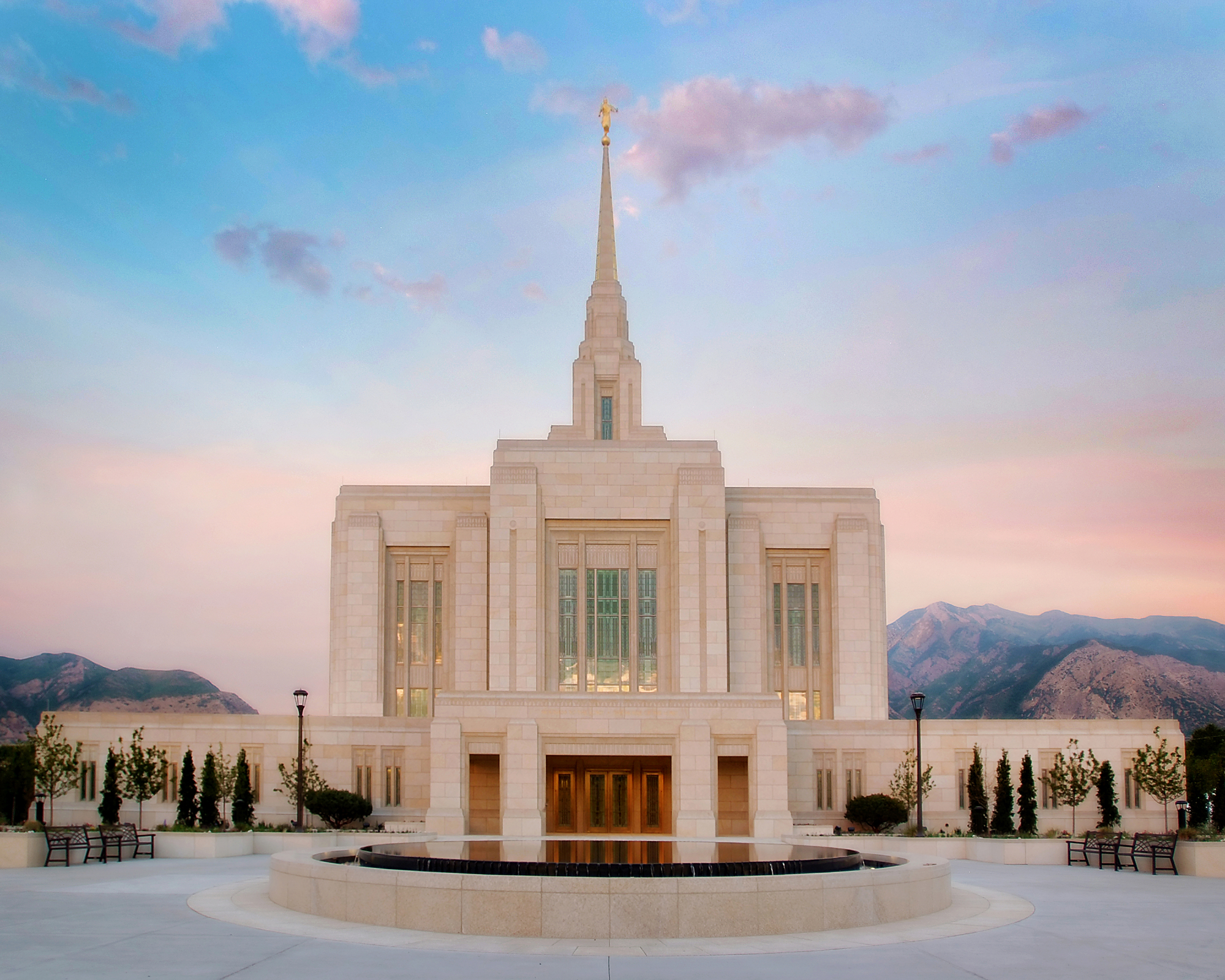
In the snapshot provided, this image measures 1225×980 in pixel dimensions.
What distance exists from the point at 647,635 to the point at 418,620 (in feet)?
31.3

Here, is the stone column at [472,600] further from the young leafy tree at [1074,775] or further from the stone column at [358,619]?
the young leafy tree at [1074,775]

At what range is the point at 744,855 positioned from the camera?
60.5 feet

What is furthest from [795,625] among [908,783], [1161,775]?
[1161,775]

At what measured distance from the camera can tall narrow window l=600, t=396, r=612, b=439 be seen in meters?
55.4

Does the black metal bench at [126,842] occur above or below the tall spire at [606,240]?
below

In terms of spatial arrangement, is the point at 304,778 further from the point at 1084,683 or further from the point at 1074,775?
the point at 1084,683

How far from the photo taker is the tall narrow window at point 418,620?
47.7m

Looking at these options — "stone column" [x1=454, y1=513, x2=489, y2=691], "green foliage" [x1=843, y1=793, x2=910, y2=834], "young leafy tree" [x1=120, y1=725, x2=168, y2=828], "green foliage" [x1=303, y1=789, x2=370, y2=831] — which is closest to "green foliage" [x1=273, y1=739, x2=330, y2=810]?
"green foliage" [x1=303, y1=789, x2=370, y2=831]

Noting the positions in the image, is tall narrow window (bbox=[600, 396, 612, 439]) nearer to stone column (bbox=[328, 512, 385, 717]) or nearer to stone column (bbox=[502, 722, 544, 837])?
stone column (bbox=[328, 512, 385, 717])

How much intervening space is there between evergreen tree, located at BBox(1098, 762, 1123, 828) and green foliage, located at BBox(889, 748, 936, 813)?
5.23 meters

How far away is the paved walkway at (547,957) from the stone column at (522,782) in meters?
16.7

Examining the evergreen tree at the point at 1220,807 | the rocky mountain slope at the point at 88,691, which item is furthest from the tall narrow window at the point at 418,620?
the rocky mountain slope at the point at 88,691

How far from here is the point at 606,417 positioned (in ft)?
182

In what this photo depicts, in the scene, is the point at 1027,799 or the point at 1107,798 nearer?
the point at 1107,798
